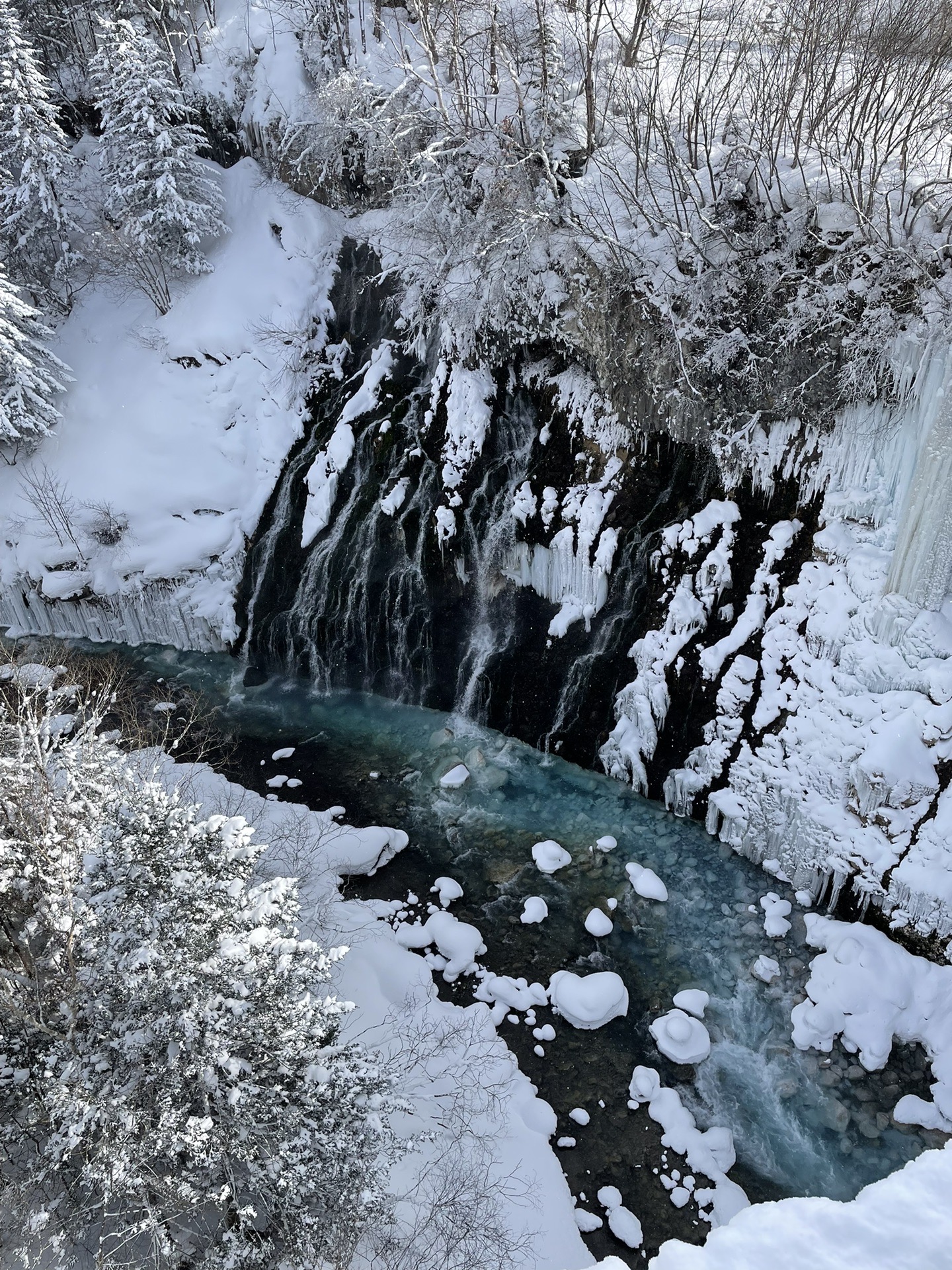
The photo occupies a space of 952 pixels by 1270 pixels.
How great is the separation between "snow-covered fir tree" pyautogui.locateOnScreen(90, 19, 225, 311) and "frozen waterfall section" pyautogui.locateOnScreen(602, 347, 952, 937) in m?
12.4

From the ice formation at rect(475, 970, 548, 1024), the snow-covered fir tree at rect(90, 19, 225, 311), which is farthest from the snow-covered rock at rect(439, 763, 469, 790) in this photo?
the snow-covered fir tree at rect(90, 19, 225, 311)

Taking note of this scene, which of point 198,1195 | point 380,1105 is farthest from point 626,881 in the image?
point 198,1195

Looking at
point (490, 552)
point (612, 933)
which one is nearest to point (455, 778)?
point (612, 933)

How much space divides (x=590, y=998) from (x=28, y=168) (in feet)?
59.2

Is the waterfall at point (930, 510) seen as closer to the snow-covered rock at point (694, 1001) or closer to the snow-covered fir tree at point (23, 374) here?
the snow-covered rock at point (694, 1001)

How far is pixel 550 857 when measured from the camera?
988cm

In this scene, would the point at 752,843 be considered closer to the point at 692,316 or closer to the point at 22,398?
the point at 692,316

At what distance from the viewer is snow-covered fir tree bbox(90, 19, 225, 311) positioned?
47.3 feet

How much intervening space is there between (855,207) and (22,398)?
14580 millimetres

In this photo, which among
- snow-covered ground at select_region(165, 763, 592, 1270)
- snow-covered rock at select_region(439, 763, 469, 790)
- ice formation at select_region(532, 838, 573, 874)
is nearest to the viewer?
snow-covered ground at select_region(165, 763, 592, 1270)

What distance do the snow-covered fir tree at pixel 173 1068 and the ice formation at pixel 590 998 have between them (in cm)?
278

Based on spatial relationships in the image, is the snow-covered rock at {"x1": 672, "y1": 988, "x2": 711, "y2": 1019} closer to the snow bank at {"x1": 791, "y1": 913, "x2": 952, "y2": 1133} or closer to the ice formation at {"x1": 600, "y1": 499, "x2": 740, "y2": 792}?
the snow bank at {"x1": 791, "y1": 913, "x2": 952, "y2": 1133}

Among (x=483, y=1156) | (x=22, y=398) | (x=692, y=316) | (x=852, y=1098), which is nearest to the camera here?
(x=483, y=1156)

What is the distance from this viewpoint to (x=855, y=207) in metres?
8.73
